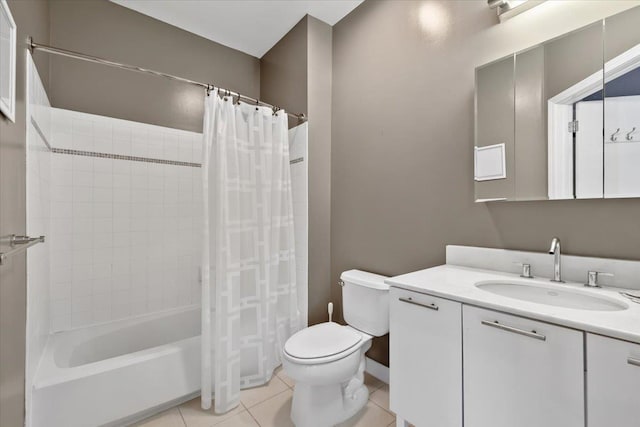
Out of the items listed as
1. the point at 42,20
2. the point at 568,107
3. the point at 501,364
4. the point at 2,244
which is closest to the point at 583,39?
the point at 568,107

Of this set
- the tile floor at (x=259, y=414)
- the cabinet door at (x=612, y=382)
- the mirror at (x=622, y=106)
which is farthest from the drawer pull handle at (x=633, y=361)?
the tile floor at (x=259, y=414)

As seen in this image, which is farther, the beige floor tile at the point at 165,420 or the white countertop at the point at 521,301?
the beige floor tile at the point at 165,420

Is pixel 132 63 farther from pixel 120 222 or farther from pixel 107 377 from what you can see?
pixel 107 377

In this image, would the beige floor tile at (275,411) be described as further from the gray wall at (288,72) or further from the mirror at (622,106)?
the gray wall at (288,72)

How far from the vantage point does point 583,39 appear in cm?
113

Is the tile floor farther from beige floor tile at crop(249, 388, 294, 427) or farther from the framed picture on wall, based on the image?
the framed picture on wall

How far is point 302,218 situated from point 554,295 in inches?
62.0

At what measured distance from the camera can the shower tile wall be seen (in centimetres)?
188

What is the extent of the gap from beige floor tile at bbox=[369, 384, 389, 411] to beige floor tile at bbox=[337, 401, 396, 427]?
3 centimetres

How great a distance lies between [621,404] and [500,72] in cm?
137

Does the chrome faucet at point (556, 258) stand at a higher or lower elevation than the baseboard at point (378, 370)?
higher

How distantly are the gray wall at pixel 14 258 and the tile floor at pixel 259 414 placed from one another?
28.2 inches

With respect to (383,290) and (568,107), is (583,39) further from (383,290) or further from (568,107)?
(383,290)

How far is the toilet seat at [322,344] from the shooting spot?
4.59 feet
